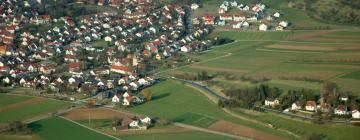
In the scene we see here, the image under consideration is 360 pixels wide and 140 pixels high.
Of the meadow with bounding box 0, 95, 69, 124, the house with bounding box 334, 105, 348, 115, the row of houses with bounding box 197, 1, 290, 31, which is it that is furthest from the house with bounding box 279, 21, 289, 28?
the meadow with bounding box 0, 95, 69, 124

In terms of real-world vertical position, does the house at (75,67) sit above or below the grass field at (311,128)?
above

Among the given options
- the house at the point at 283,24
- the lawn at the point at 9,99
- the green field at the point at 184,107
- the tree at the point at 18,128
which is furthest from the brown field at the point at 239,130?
the house at the point at 283,24

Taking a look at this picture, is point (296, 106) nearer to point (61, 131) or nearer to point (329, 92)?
point (329, 92)

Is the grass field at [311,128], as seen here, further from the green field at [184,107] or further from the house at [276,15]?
the house at [276,15]

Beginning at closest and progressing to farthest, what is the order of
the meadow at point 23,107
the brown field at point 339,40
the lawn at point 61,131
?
the lawn at point 61,131 → the meadow at point 23,107 → the brown field at point 339,40

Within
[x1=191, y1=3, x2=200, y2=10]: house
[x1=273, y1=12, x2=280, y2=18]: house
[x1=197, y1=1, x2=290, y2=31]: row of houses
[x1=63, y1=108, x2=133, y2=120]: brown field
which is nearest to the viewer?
[x1=63, y1=108, x2=133, y2=120]: brown field

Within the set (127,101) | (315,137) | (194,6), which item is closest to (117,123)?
(127,101)

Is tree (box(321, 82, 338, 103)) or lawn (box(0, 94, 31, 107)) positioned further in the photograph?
lawn (box(0, 94, 31, 107))

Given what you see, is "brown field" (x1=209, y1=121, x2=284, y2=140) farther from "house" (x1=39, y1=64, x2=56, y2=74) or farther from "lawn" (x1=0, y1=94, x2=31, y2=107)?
"house" (x1=39, y1=64, x2=56, y2=74)
